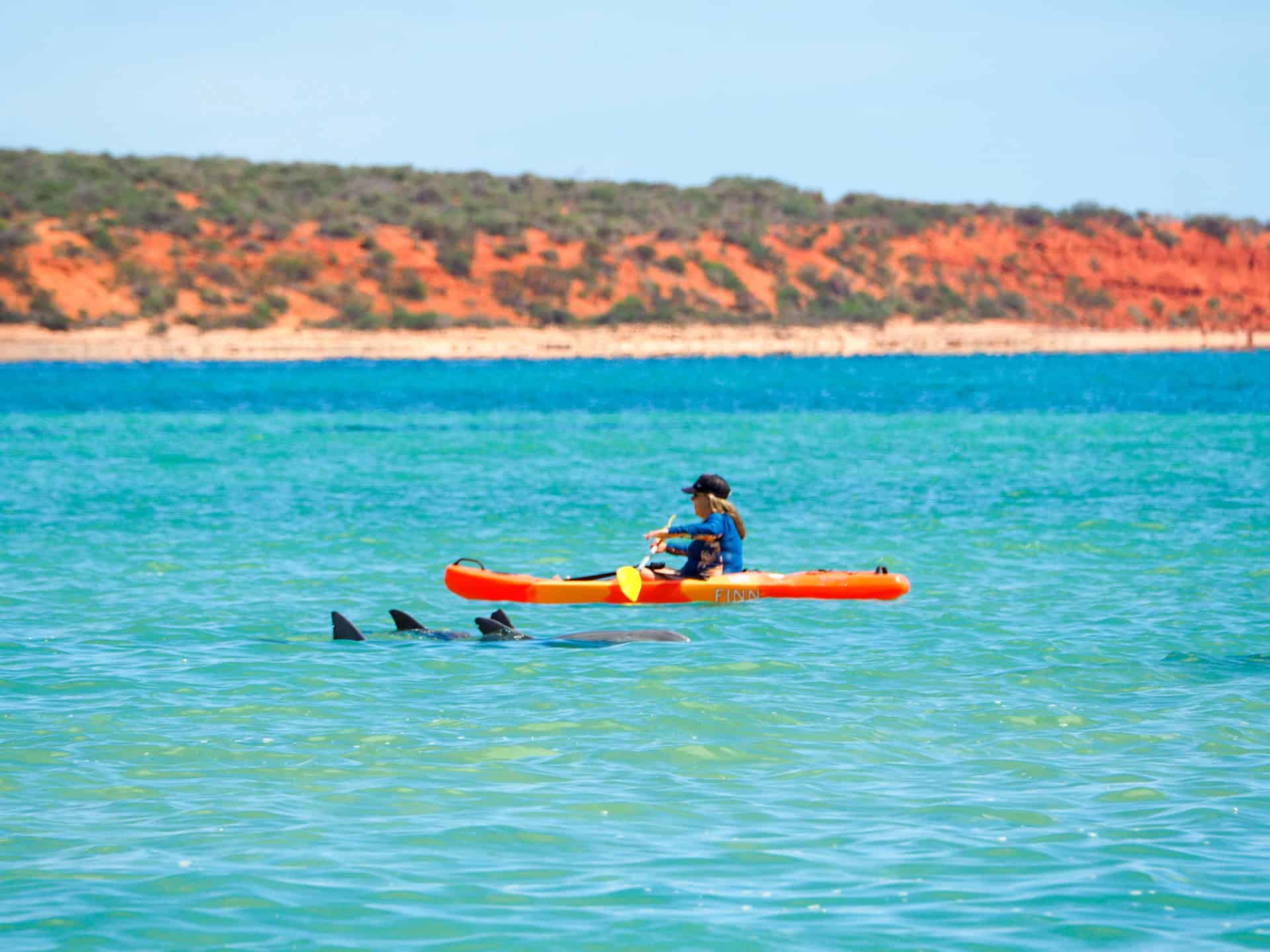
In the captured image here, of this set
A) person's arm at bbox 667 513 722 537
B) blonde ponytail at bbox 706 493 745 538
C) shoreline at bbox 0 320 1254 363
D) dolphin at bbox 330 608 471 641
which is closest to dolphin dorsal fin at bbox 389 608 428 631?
dolphin at bbox 330 608 471 641

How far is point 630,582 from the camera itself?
16516 millimetres

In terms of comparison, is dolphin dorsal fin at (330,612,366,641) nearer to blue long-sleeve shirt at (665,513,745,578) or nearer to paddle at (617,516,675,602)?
paddle at (617,516,675,602)

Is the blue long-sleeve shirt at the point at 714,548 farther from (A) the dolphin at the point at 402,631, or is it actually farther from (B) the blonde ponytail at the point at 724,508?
(A) the dolphin at the point at 402,631

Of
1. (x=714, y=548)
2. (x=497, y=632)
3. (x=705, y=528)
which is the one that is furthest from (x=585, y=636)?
(x=714, y=548)

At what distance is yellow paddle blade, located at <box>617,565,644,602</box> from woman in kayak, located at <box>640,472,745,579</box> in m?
0.17

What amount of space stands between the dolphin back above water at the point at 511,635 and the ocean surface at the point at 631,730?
174mm

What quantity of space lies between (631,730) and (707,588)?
554cm

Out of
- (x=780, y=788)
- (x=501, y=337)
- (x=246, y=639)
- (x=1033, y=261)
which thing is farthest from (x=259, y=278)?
(x=780, y=788)

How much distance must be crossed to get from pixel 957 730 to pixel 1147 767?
1.41 meters

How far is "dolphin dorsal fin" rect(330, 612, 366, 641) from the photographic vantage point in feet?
47.3

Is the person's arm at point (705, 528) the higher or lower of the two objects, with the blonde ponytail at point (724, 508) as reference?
lower

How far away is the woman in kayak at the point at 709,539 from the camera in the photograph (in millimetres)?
16391

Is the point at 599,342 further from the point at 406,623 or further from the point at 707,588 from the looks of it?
the point at 406,623

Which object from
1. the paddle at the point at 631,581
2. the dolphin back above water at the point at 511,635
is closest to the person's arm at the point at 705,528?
the paddle at the point at 631,581
